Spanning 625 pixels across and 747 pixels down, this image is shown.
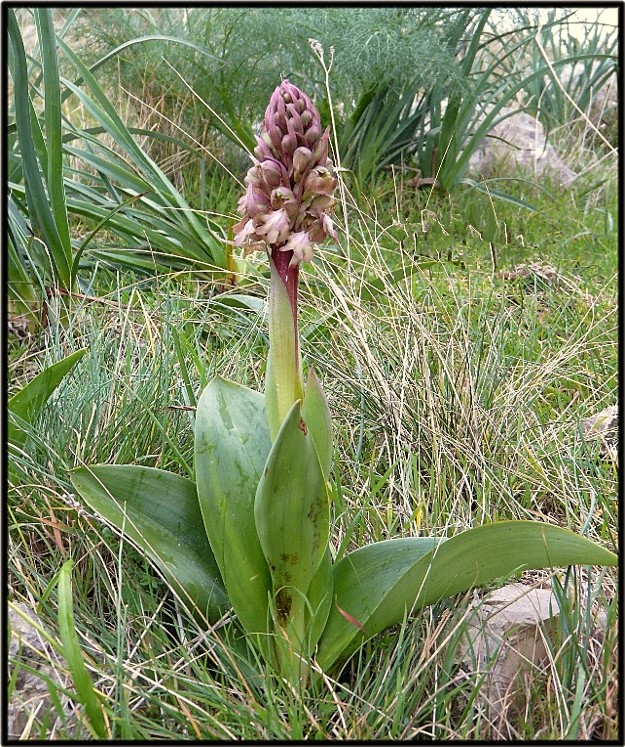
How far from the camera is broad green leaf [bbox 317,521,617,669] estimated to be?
0.88 m

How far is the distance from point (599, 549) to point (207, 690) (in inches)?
19.7

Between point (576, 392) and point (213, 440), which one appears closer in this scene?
point (213, 440)

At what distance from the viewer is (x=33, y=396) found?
1243 mm

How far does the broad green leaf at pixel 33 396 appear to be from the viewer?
47.6 inches

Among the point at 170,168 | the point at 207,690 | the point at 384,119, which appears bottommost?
the point at 207,690

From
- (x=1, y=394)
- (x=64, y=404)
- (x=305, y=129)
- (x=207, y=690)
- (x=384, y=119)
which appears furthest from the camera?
(x=384, y=119)

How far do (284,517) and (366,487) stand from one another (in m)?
0.44

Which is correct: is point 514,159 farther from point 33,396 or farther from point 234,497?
point 234,497

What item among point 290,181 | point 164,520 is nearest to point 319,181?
point 290,181

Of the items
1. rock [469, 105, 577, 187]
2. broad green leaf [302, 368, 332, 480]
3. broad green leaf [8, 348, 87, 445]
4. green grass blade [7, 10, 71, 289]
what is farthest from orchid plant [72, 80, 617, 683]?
rock [469, 105, 577, 187]

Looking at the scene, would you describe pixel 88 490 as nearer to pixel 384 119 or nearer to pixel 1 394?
pixel 1 394

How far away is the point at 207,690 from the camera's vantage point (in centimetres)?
91

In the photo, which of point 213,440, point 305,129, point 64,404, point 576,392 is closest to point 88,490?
point 213,440

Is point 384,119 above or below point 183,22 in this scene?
below
